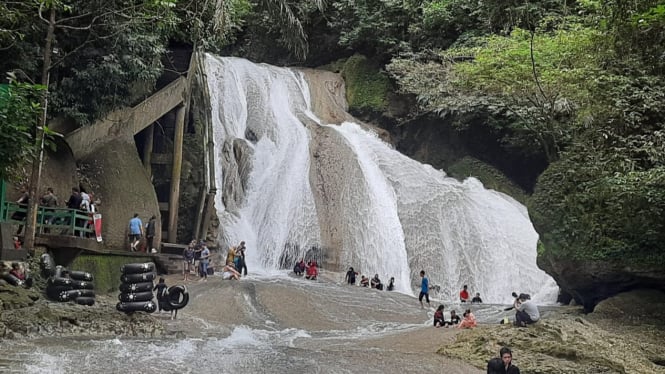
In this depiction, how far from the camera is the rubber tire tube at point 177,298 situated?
14.7 m

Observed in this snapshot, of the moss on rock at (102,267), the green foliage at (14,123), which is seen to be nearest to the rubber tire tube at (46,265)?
the moss on rock at (102,267)

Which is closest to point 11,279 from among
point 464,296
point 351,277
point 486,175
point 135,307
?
point 135,307

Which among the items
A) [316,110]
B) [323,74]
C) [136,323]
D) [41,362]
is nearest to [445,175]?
[316,110]

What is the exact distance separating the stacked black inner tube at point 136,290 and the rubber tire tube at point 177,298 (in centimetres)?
80

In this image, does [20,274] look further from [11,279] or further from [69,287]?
[69,287]

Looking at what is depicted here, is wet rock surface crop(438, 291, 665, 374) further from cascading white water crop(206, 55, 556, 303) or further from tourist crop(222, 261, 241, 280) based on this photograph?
cascading white water crop(206, 55, 556, 303)

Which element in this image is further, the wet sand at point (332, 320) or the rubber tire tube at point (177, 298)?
the rubber tire tube at point (177, 298)

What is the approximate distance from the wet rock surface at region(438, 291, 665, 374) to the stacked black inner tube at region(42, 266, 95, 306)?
7.27 meters

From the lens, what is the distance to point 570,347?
1211cm

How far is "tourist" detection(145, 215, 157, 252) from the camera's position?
19469 mm

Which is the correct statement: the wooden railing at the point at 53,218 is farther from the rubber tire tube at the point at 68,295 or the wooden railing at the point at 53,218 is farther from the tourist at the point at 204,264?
the tourist at the point at 204,264

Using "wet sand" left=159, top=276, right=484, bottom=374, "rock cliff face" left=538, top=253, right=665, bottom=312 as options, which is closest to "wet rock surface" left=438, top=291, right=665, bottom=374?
"wet sand" left=159, top=276, right=484, bottom=374

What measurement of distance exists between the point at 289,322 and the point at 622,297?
8221 mm

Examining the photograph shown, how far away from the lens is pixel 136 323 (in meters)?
13.1
